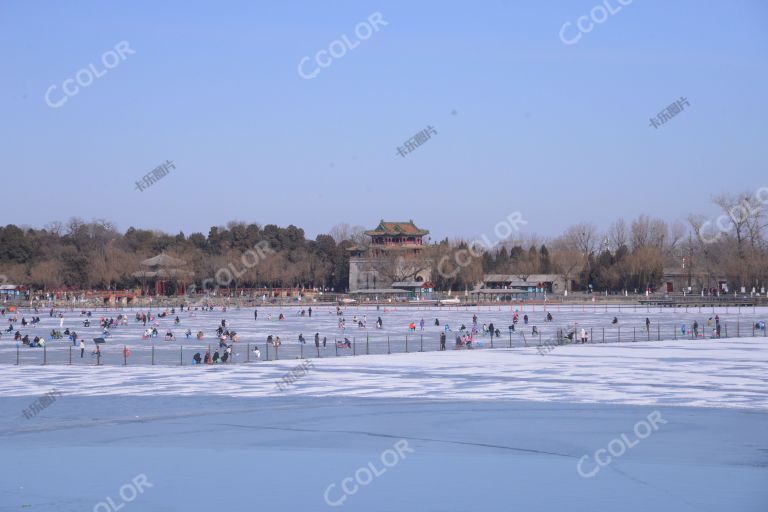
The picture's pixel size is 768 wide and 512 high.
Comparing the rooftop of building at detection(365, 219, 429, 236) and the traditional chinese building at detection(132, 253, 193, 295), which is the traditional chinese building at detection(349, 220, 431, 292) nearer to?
the rooftop of building at detection(365, 219, 429, 236)

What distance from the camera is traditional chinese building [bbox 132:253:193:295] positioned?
90000 mm

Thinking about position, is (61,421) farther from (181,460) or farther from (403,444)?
(403,444)

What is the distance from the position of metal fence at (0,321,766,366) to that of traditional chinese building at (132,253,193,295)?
173ft

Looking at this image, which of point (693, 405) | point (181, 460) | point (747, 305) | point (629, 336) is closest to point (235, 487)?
point (181, 460)

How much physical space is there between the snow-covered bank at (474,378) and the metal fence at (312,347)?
1.74 meters

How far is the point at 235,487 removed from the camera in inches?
534

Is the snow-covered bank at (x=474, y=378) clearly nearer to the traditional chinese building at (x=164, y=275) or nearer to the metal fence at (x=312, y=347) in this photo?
the metal fence at (x=312, y=347)

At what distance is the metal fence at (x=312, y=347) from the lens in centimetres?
2989

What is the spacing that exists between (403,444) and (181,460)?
371 cm

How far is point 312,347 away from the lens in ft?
113

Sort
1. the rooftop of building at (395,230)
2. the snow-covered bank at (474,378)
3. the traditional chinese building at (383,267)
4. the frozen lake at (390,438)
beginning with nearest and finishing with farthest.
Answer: the frozen lake at (390,438)
the snow-covered bank at (474,378)
the traditional chinese building at (383,267)
the rooftop of building at (395,230)

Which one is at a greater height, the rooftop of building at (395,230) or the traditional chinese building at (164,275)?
the rooftop of building at (395,230)

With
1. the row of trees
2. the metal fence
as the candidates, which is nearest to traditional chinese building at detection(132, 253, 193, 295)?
the row of trees

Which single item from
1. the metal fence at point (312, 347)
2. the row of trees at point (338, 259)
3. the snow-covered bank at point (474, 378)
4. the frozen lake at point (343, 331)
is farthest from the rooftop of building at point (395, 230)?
the snow-covered bank at point (474, 378)
